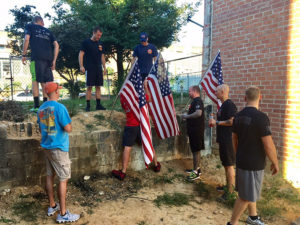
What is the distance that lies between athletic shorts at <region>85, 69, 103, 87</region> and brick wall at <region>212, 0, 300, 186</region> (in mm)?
3115

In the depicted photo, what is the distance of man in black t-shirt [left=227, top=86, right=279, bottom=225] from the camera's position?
2.80 meters

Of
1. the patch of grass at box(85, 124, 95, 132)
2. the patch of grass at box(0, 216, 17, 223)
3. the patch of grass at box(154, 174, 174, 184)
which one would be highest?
the patch of grass at box(85, 124, 95, 132)

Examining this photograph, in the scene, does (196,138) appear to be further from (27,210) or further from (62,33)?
(62,33)

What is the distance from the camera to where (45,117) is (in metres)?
3.28

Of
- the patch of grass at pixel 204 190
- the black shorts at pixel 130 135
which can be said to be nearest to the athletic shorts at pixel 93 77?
the black shorts at pixel 130 135

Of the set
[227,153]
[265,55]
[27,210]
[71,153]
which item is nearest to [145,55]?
[265,55]

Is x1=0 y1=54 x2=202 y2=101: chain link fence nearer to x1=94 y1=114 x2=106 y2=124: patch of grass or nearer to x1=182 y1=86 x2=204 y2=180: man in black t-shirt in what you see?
x1=94 y1=114 x2=106 y2=124: patch of grass

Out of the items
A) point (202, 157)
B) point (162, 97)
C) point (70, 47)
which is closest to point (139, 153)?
point (162, 97)

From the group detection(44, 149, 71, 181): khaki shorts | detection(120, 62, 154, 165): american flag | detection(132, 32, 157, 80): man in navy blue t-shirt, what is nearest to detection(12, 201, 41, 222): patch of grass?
detection(44, 149, 71, 181): khaki shorts

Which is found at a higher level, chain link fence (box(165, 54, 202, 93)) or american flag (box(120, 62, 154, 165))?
chain link fence (box(165, 54, 202, 93))

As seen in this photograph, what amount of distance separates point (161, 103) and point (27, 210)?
3138mm

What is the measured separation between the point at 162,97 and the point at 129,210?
2.44 meters

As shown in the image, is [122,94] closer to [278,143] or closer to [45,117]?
[45,117]

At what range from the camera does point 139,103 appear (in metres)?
4.75
